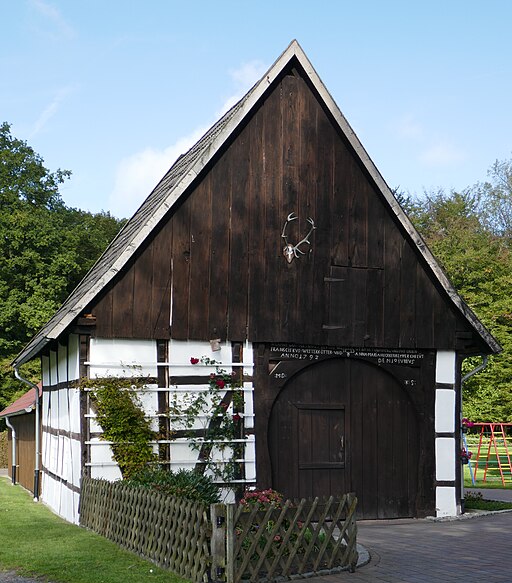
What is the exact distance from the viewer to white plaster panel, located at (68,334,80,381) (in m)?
15.8

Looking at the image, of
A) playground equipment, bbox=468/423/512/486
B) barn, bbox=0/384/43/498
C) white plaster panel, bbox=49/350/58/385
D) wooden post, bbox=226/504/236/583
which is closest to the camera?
wooden post, bbox=226/504/236/583

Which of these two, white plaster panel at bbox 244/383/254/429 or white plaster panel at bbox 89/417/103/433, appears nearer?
white plaster panel at bbox 89/417/103/433

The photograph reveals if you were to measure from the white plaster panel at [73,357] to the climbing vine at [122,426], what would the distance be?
591 mm

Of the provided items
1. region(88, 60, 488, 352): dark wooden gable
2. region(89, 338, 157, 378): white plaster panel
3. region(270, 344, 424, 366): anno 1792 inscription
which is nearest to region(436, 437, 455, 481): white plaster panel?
region(270, 344, 424, 366): anno 1792 inscription

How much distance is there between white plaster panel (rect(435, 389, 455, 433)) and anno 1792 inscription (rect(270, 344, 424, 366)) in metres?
0.76

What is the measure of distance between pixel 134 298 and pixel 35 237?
26608mm

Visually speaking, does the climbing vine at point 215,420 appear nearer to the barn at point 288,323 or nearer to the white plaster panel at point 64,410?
the barn at point 288,323

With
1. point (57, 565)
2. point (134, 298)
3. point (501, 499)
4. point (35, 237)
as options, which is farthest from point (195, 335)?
point (35, 237)

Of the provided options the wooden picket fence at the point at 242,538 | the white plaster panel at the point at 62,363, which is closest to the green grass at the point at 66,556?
the wooden picket fence at the point at 242,538

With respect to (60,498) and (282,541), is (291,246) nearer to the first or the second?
(60,498)

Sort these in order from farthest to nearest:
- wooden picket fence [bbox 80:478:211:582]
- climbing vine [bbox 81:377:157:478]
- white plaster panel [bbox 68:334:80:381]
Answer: white plaster panel [bbox 68:334:80:381] → climbing vine [bbox 81:377:157:478] → wooden picket fence [bbox 80:478:211:582]

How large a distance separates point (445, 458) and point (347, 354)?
2.71 m

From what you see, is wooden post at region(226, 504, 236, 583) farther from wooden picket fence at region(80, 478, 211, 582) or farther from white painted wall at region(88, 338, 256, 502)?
white painted wall at region(88, 338, 256, 502)

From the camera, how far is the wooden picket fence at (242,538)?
10.2m
